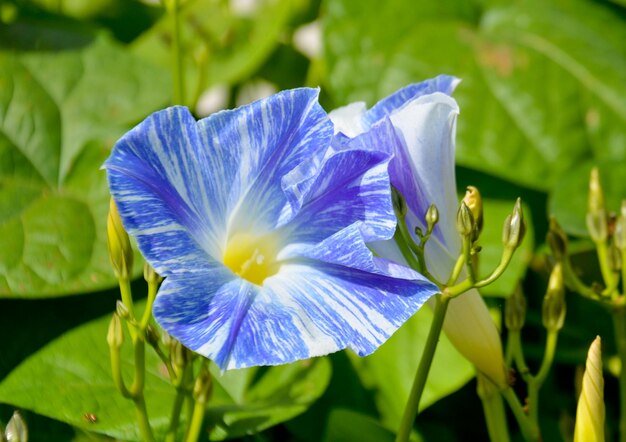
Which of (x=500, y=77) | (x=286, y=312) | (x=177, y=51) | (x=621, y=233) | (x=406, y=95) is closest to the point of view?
(x=286, y=312)

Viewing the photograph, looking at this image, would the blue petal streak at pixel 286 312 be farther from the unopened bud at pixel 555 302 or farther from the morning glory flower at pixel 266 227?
the unopened bud at pixel 555 302

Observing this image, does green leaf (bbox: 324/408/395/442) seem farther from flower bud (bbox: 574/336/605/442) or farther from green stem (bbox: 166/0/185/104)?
green stem (bbox: 166/0/185/104)

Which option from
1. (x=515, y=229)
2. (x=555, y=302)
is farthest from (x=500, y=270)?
(x=555, y=302)

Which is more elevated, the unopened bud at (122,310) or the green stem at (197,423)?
the unopened bud at (122,310)

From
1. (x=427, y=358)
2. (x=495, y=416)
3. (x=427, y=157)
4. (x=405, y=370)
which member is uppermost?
(x=427, y=157)

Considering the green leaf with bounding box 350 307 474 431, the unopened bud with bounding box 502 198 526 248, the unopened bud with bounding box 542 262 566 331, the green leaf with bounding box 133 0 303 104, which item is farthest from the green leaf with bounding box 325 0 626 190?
the unopened bud with bounding box 502 198 526 248

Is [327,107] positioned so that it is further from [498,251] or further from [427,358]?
[427,358]

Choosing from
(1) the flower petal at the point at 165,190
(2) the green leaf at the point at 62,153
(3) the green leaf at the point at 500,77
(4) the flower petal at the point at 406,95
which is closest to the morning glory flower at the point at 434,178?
(4) the flower petal at the point at 406,95
